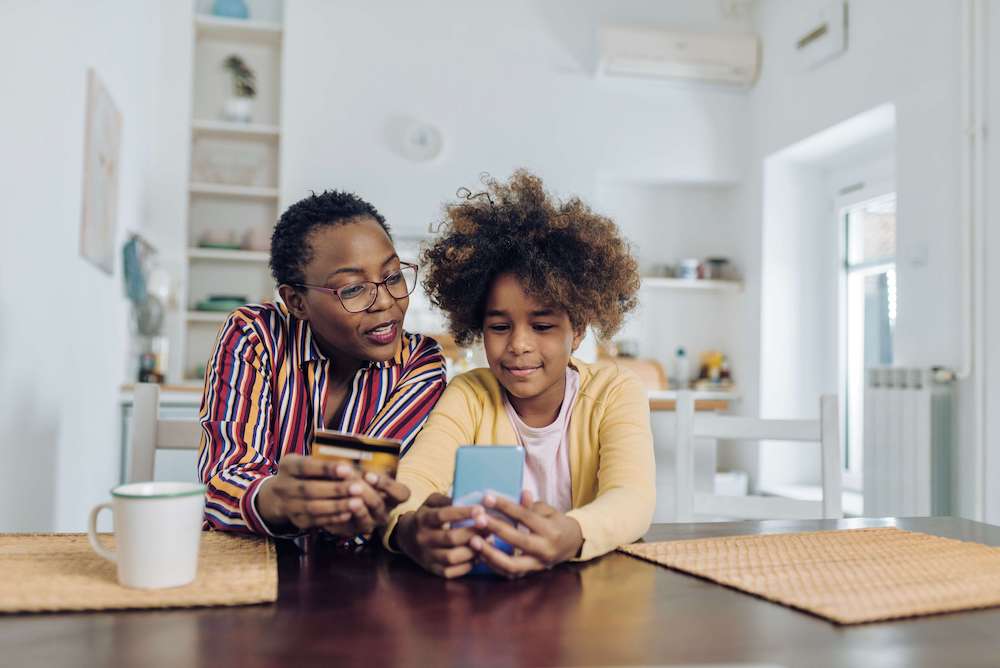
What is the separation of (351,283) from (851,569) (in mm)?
700

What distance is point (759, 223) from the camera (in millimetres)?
4602

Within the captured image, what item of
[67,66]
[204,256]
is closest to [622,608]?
[67,66]

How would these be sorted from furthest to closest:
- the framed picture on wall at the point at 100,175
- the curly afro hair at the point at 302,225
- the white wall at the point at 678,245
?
the white wall at the point at 678,245, the framed picture on wall at the point at 100,175, the curly afro hair at the point at 302,225

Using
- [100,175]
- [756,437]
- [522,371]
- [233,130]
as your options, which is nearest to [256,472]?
[522,371]

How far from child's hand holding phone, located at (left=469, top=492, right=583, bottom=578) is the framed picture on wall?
2189mm

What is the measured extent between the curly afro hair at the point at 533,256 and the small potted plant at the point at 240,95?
3.52 metres

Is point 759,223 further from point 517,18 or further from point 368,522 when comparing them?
point 368,522

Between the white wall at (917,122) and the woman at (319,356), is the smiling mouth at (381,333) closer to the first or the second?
the woman at (319,356)

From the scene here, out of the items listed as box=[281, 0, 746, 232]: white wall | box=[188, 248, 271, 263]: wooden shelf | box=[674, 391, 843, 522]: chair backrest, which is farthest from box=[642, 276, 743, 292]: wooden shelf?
box=[674, 391, 843, 522]: chair backrest

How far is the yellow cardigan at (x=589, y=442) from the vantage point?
945 mm

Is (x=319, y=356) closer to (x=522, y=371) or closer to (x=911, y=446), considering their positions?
(x=522, y=371)

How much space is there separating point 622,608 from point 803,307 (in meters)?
4.20

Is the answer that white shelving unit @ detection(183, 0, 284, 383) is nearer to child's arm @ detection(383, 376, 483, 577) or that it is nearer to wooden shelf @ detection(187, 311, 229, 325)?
wooden shelf @ detection(187, 311, 229, 325)

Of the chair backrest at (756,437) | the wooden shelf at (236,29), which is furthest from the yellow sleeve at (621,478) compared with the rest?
the wooden shelf at (236,29)
